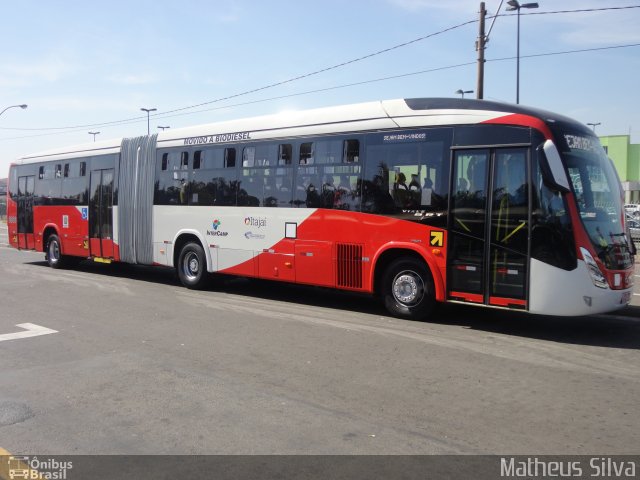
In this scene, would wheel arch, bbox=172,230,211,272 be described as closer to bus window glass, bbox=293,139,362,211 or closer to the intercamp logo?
the intercamp logo

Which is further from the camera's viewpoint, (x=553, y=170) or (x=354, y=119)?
(x=354, y=119)

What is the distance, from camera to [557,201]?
24.7ft

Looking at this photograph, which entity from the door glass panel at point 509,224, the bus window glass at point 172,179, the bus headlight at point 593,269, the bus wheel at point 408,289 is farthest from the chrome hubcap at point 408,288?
the bus window glass at point 172,179

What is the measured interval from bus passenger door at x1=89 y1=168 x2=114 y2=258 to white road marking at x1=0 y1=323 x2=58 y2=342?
6193 millimetres

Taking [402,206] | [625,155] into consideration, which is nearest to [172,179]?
[402,206]

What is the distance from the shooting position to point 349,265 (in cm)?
959

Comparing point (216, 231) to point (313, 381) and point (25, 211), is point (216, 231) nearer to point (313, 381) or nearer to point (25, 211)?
point (313, 381)

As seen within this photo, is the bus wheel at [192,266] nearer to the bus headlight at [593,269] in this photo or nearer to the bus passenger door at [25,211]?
the bus passenger door at [25,211]

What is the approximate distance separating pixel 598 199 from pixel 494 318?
255 cm

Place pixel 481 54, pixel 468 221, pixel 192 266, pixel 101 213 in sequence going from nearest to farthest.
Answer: pixel 468 221 < pixel 192 266 < pixel 101 213 < pixel 481 54

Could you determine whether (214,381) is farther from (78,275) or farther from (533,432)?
(78,275)

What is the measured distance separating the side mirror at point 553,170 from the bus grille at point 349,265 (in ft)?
10.2

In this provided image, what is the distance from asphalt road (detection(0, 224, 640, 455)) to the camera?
437 cm

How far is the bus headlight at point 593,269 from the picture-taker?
7398 millimetres
